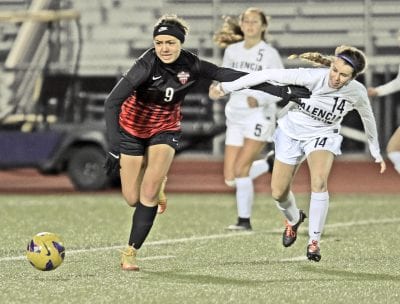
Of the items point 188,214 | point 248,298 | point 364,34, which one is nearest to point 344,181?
point 364,34

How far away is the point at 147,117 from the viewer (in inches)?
349

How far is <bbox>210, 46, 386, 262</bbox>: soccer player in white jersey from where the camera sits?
29.6 feet

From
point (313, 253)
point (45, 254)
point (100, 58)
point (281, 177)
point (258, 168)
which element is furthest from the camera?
point (100, 58)

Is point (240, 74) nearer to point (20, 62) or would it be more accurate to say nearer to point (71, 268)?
point (71, 268)

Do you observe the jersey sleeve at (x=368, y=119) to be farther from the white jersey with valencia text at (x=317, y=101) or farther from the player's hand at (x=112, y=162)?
the player's hand at (x=112, y=162)

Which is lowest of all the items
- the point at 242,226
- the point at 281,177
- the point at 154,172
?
the point at 242,226

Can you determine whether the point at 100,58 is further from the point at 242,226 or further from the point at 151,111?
the point at 151,111

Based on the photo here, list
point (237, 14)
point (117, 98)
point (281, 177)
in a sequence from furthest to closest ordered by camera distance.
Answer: point (237, 14) < point (281, 177) < point (117, 98)

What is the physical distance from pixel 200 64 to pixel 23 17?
1187cm

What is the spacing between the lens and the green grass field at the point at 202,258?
7.59 m

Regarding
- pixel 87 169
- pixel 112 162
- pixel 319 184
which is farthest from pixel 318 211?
pixel 87 169

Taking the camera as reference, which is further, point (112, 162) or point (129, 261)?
point (129, 261)

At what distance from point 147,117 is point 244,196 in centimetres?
345

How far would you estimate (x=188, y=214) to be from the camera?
13719 mm
